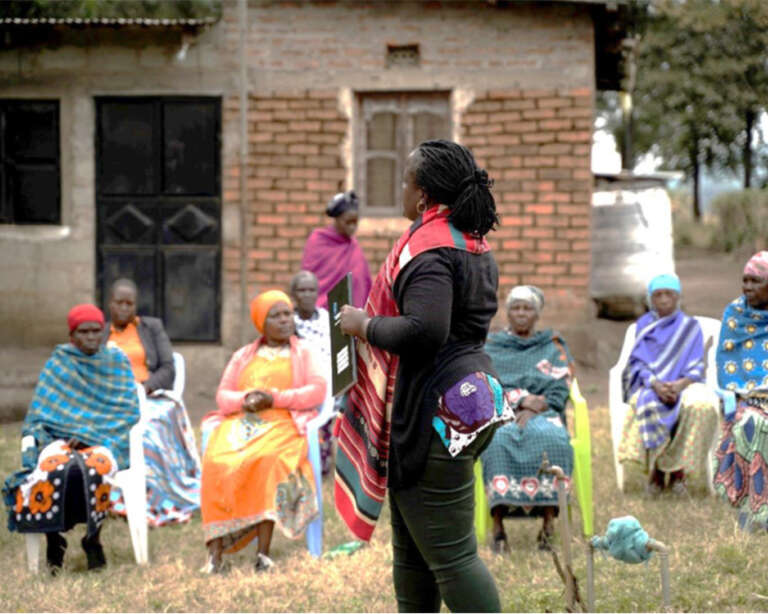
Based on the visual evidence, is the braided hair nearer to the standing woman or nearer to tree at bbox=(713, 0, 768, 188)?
the standing woman

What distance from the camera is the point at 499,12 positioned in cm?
982

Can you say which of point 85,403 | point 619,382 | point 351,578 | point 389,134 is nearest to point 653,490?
point 619,382

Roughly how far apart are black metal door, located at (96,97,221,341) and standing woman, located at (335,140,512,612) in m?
7.06

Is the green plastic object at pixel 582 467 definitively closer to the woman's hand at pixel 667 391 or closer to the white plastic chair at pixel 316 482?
the woman's hand at pixel 667 391

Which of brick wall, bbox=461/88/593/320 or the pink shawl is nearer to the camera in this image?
the pink shawl

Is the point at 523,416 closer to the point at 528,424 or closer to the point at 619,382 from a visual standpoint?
the point at 528,424

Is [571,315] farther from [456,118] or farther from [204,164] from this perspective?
[204,164]

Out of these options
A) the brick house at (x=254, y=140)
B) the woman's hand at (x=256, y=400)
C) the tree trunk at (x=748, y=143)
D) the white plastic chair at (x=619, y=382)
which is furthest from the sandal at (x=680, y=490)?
the tree trunk at (x=748, y=143)

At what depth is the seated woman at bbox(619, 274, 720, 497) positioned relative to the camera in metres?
6.51

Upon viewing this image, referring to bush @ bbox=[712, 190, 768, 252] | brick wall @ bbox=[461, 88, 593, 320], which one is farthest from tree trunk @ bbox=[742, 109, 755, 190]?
brick wall @ bbox=[461, 88, 593, 320]

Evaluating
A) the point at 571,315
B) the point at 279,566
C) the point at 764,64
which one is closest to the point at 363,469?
the point at 279,566

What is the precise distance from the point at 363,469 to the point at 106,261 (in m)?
7.37

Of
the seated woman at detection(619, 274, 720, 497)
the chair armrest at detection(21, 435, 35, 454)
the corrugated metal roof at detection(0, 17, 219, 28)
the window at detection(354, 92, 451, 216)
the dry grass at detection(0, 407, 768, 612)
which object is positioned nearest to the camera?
the dry grass at detection(0, 407, 768, 612)

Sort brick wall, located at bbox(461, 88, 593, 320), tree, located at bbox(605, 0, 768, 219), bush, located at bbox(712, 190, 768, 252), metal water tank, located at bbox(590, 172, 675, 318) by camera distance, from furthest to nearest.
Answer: tree, located at bbox(605, 0, 768, 219), bush, located at bbox(712, 190, 768, 252), metal water tank, located at bbox(590, 172, 675, 318), brick wall, located at bbox(461, 88, 593, 320)
